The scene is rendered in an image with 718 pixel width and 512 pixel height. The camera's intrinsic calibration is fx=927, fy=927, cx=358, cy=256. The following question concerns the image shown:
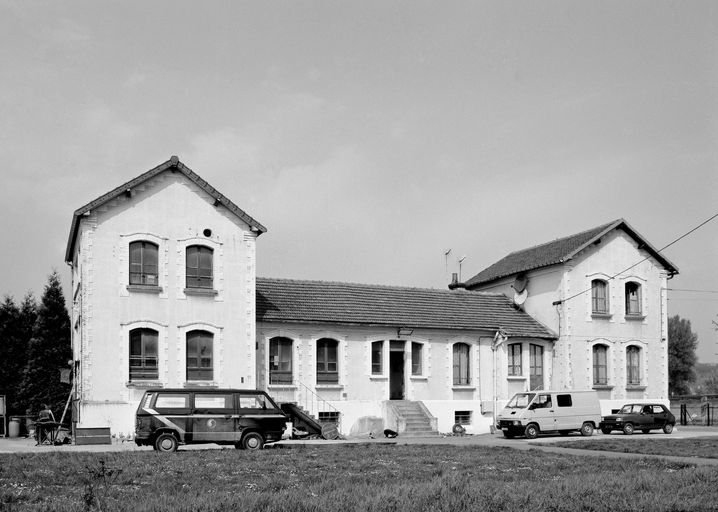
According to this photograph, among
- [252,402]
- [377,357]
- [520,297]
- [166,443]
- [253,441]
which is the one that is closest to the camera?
[166,443]

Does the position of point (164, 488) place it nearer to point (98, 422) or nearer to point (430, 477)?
point (430, 477)

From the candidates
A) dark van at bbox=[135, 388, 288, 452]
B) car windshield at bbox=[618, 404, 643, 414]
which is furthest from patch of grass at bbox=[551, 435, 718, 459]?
dark van at bbox=[135, 388, 288, 452]

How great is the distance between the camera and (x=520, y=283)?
149 ft

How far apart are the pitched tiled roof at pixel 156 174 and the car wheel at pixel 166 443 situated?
35.1ft

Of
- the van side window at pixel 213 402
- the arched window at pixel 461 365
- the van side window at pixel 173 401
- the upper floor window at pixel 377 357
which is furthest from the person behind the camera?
the arched window at pixel 461 365

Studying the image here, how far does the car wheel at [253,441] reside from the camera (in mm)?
26562

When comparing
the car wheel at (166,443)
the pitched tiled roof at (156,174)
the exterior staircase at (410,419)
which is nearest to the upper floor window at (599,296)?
the exterior staircase at (410,419)

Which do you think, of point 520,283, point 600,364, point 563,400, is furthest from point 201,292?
point 600,364

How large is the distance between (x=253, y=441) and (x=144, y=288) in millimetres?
9671

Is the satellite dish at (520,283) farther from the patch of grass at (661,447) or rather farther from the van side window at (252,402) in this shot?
the van side window at (252,402)

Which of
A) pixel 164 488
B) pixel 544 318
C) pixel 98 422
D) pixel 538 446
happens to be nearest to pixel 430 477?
pixel 164 488

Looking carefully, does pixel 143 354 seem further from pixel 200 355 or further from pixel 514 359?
pixel 514 359

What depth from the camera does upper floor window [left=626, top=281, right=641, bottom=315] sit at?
146ft

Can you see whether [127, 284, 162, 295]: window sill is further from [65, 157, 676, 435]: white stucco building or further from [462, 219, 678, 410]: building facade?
[462, 219, 678, 410]: building facade
